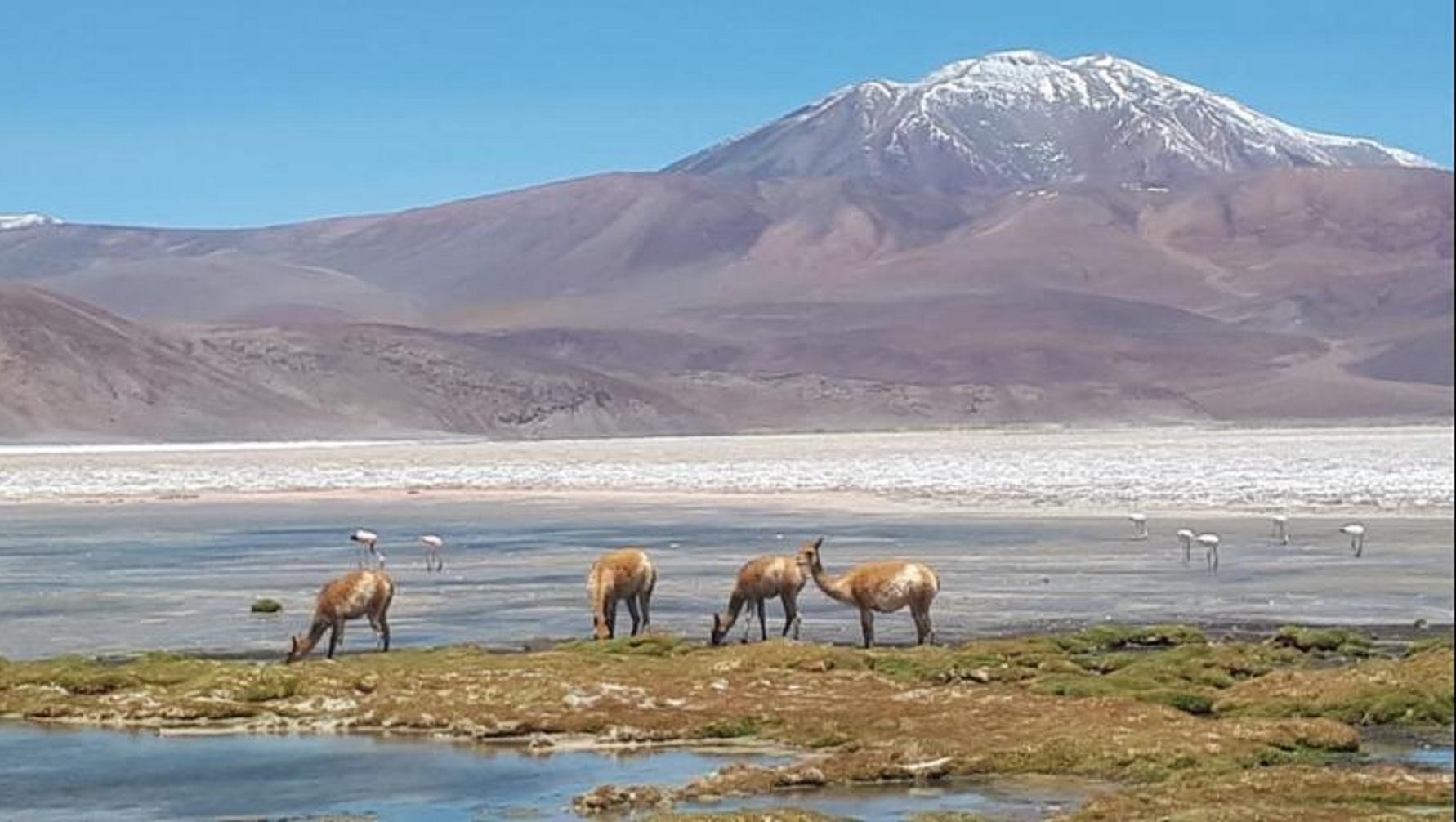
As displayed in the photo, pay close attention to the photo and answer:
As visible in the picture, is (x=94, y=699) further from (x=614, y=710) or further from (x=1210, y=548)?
(x=1210, y=548)

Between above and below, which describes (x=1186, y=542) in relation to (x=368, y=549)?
above

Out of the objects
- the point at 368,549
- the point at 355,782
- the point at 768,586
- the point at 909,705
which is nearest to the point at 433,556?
the point at 368,549

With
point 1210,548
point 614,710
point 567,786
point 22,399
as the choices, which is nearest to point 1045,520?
point 1210,548

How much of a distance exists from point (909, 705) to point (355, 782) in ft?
15.2

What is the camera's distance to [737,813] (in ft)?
48.3

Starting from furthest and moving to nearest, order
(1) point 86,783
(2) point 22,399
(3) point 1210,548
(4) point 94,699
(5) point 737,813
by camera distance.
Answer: (2) point 22,399 < (3) point 1210,548 < (4) point 94,699 < (1) point 86,783 < (5) point 737,813

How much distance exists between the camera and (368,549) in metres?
41.6

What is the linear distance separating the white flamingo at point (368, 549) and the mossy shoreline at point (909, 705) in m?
12.6

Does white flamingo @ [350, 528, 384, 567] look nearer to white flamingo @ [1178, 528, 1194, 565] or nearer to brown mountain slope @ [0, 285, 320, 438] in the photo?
white flamingo @ [1178, 528, 1194, 565]

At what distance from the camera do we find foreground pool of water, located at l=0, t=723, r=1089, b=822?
51.2 ft

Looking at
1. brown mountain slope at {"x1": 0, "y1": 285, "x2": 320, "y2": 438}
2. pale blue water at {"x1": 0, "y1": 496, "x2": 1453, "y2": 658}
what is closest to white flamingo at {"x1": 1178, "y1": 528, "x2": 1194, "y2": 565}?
pale blue water at {"x1": 0, "y1": 496, "x2": 1453, "y2": 658}

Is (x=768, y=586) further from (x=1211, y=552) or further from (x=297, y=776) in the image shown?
(x=1211, y=552)

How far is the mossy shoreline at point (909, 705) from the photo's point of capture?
1575 centimetres

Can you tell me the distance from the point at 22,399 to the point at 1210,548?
136 meters
